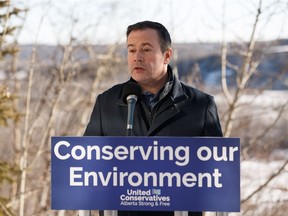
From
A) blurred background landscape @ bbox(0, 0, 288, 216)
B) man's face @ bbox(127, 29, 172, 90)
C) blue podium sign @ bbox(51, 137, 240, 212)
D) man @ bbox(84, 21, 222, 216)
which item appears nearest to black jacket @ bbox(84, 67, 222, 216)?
man @ bbox(84, 21, 222, 216)

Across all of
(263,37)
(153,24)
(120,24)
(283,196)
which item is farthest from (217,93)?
(153,24)

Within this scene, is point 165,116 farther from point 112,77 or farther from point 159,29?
point 112,77

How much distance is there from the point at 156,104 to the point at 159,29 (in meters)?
0.30

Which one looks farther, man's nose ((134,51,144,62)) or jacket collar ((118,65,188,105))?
jacket collar ((118,65,188,105))

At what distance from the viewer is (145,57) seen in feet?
9.41

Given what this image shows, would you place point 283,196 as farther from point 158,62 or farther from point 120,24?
point 158,62

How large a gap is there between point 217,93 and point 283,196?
570 cm

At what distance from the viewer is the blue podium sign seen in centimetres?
270

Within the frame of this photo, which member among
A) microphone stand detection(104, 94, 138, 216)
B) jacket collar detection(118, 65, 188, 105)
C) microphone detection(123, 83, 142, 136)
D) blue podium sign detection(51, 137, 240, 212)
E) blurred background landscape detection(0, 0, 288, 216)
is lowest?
blue podium sign detection(51, 137, 240, 212)

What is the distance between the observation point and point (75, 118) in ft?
71.1

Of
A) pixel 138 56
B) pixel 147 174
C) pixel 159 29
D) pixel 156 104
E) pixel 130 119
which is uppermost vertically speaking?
pixel 159 29

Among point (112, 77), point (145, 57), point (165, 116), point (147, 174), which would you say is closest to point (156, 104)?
point (165, 116)

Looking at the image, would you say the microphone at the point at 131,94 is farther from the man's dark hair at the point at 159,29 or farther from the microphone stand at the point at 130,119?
the man's dark hair at the point at 159,29

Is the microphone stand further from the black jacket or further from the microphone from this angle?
the black jacket
